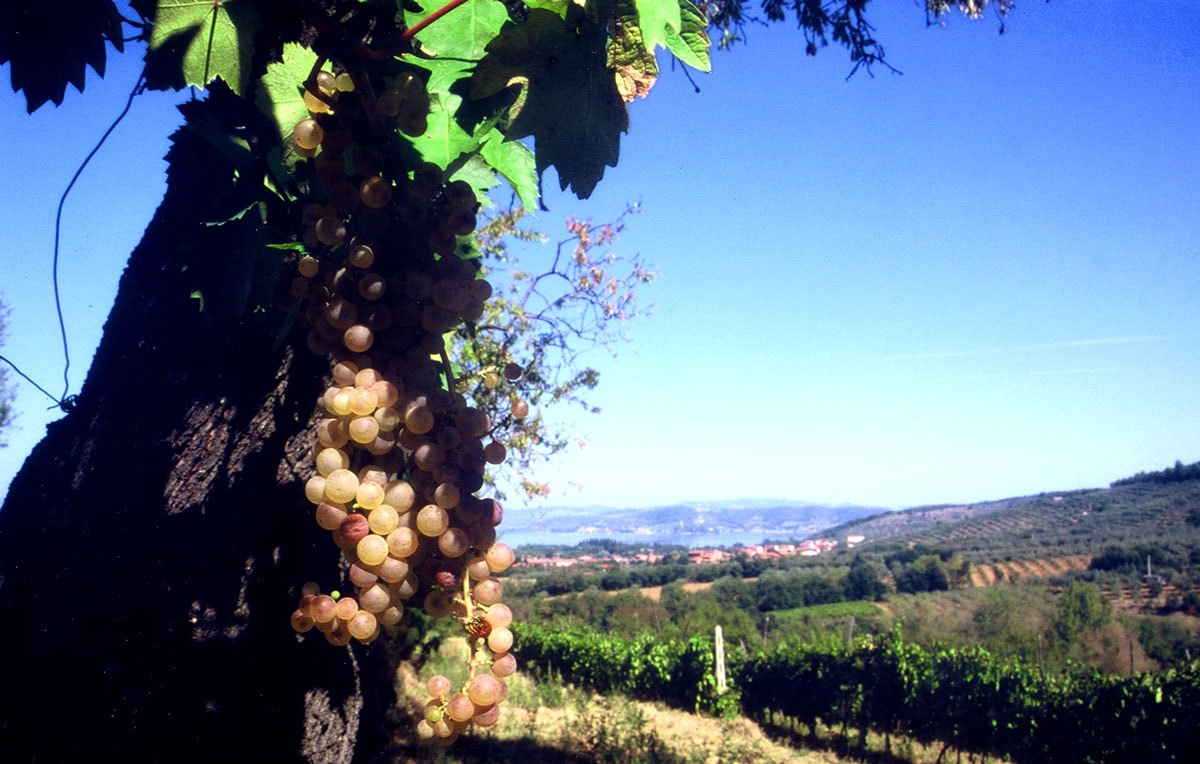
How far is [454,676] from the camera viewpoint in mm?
13844

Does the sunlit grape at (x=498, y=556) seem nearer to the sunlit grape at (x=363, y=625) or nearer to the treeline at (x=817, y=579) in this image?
the sunlit grape at (x=363, y=625)

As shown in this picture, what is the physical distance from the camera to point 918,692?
50.6 ft

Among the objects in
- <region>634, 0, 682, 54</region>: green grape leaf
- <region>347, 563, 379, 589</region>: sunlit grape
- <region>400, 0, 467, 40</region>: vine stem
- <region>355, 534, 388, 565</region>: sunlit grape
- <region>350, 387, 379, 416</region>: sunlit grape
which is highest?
<region>400, 0, 467, 40</region>: vine stem

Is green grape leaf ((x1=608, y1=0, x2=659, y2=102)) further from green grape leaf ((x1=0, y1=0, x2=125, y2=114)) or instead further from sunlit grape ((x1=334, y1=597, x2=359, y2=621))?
green grape leaf ((x1=0, y1=0, x2=125, y2=114))

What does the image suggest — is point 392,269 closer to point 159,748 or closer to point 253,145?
point 253,145

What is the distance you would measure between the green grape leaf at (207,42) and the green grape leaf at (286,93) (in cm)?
4

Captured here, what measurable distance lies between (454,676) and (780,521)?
122973 mm

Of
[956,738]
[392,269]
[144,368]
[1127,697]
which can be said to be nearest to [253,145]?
[392,269]

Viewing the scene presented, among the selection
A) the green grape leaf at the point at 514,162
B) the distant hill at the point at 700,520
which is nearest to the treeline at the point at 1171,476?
the distant hill at the point at 700,520

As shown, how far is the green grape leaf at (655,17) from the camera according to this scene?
1.03m

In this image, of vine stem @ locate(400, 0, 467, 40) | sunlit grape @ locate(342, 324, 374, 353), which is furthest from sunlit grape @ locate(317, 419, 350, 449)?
vine stem @ locate(400, 0, 467, 40)

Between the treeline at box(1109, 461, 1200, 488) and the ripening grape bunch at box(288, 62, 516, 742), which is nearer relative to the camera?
the ripening grape bunch at box(288, 62, 516, 742)

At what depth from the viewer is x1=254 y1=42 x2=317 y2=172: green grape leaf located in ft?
4.63

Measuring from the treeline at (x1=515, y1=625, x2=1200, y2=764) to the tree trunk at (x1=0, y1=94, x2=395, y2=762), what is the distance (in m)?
15.4
